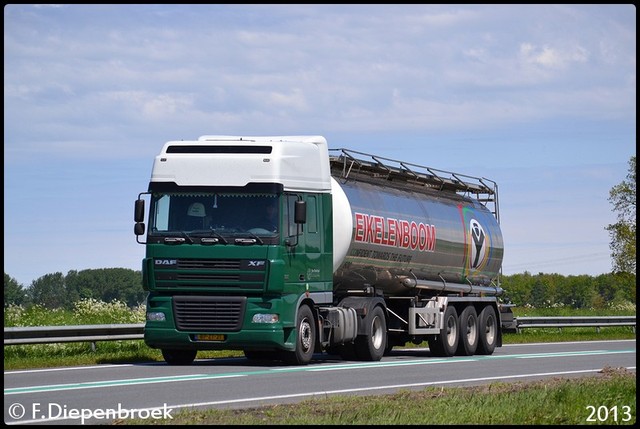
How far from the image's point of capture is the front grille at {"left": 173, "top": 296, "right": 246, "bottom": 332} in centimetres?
2214

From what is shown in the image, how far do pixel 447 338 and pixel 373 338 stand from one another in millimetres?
3564

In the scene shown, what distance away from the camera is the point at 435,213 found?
2909 centimetres

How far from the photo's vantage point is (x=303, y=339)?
75.3 ft

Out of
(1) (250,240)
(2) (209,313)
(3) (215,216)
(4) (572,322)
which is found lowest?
(2) (209,313)

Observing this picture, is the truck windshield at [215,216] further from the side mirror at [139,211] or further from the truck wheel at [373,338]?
the truck wheel at [373,338]

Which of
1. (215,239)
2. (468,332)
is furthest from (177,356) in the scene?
(468,332)

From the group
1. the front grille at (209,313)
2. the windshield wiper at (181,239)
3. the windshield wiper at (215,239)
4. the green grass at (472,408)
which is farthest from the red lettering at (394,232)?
the green grass at (472,408)

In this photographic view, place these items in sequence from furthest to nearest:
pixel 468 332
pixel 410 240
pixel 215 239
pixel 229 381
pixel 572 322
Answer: pixel 572 322
pixel 468 332
pixel 410 240
pixel 215 239
pixel 229 381

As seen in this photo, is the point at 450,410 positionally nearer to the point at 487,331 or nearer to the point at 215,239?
the point at 215,239

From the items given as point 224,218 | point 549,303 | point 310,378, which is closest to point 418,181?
point 224,218

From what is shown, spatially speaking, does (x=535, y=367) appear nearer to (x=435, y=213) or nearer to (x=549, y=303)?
(x=435, y=213)

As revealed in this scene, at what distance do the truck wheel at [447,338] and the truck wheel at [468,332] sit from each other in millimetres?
140

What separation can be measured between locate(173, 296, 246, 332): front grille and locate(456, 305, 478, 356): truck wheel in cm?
818

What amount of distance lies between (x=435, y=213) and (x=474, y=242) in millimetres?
2463
